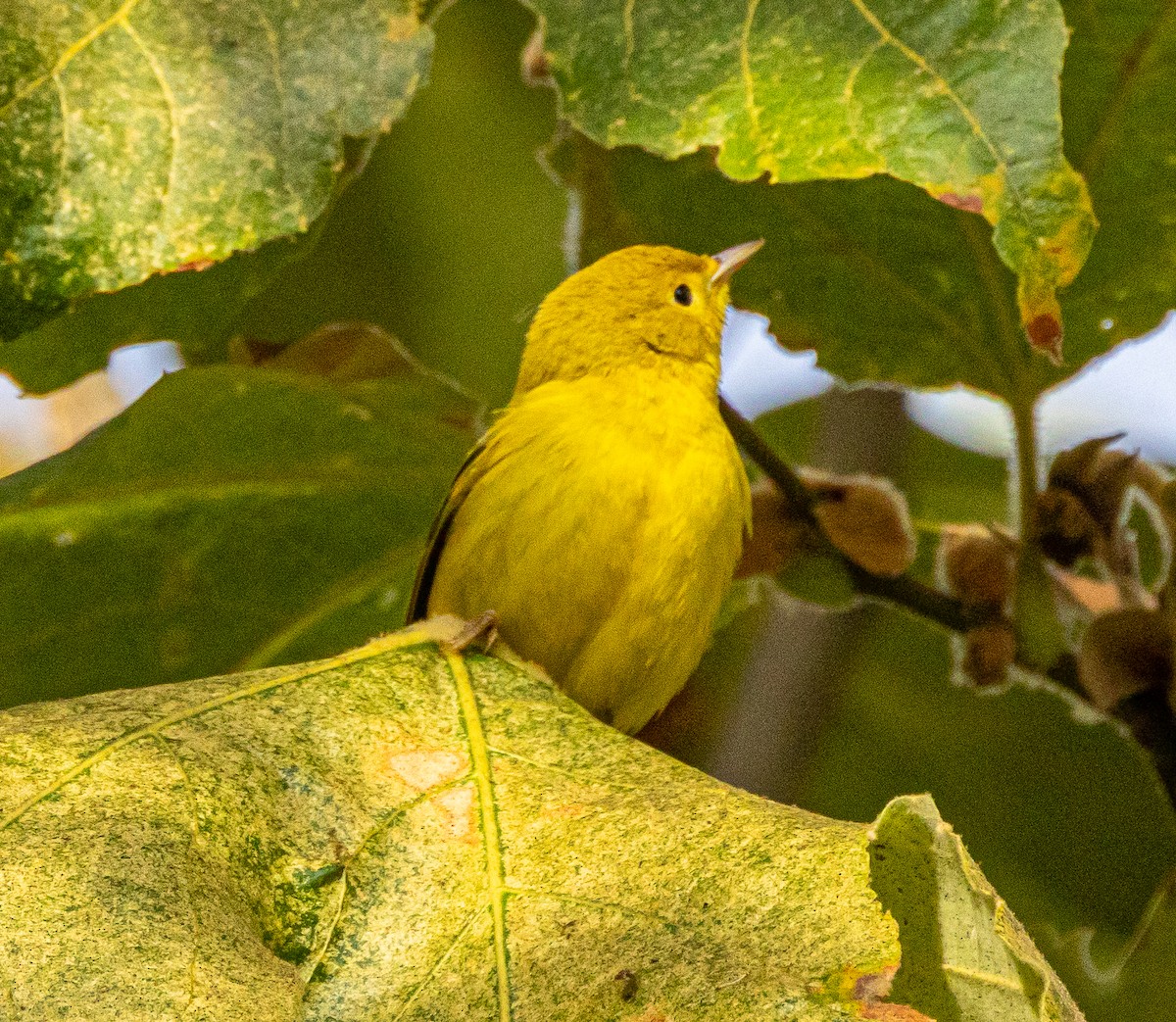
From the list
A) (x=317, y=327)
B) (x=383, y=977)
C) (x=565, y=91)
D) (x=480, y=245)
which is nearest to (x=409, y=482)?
(x=317, y=327)

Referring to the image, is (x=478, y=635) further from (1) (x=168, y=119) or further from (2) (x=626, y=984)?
(1) (x=168, y=119)

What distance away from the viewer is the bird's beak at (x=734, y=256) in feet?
6.32

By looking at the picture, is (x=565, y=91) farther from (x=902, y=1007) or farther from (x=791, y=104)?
(x=902, y=1007)

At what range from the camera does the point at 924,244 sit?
5.98ft

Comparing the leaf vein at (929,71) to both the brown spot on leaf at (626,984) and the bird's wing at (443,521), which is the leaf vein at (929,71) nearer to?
the brown spot on leaf at (626,984)

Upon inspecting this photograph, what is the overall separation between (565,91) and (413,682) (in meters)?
0.56

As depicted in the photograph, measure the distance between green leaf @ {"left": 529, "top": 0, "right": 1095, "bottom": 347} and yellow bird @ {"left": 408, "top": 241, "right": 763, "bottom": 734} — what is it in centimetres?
62

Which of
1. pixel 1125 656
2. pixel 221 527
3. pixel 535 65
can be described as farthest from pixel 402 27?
pixel 1125 656

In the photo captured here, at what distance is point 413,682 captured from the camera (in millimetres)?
1163

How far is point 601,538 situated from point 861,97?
0.74m

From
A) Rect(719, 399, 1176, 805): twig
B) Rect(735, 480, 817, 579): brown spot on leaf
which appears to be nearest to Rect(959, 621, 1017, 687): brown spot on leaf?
Rect(719, 399, 1176, 805): twig

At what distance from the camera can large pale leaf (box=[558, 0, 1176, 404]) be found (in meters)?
1.68

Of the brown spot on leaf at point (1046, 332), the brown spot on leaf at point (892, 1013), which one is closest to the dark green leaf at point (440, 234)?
the brown spot on leaf at point (1046, 332)

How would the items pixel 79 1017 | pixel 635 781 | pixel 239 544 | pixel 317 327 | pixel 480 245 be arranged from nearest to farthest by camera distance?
pixel 79 1017, pixel 635 781, pixel 239 544, pixel 317 327, pixel 480 245
